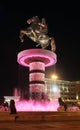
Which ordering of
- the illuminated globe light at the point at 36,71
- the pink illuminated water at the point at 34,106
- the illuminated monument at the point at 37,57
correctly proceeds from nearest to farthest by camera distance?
the pink illuminated water at the point at 34,106, the illuminated globe light at the point at 36,71, the illuminated monument at the point at 37,57

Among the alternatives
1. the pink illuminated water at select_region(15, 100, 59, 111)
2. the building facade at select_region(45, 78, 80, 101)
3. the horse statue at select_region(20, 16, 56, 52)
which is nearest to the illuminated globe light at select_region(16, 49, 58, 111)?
the pink illuminated water at select_region(15, 100, 59, 111)

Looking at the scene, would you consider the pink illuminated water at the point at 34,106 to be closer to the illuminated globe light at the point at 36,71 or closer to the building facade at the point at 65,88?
the illuminated globe light at the point at 36,71

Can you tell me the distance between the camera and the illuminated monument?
31.8m

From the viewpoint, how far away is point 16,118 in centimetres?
1752

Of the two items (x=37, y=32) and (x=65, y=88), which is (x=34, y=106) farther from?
(x=65, y=88)

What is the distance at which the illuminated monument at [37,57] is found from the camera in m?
31.8

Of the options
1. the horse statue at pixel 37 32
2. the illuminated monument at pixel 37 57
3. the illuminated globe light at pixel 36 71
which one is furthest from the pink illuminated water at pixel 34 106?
the horse statue at pixel 37 32

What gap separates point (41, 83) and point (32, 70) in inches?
78.6

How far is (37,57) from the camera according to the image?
32.7 metres

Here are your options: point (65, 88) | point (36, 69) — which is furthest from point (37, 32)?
point (65, 88)

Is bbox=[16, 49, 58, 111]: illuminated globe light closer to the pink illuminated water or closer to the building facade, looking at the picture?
the pink illuminated water

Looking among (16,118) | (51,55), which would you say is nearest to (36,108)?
(51,55)

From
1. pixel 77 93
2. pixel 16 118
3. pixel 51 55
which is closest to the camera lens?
pixel 16 118

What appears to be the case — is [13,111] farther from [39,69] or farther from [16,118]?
[39,69]
